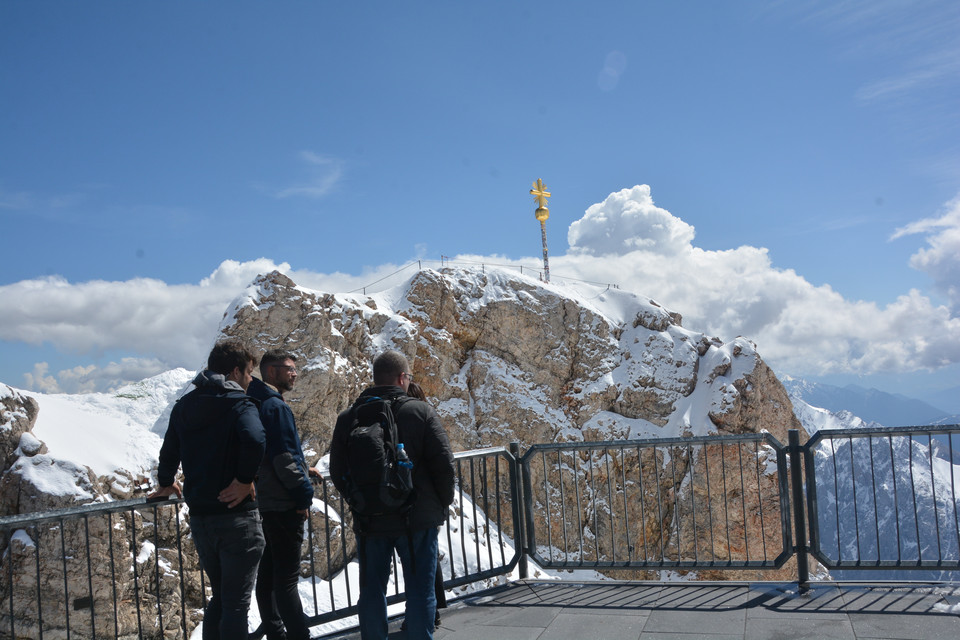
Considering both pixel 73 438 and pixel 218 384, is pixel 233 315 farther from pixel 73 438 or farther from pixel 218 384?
pixel 218 384

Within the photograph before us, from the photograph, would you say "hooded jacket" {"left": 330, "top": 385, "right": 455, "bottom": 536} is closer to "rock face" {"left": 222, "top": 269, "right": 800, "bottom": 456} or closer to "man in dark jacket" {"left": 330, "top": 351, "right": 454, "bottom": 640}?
"man in dark jacket" {"left": 330, "top": 351, "right": 454, "bottom": 640}

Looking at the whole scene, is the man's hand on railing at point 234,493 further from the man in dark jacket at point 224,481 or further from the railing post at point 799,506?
the railing post at point 799,506

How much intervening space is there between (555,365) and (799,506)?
27214 mm

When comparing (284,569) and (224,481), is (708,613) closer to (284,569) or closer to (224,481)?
(284,569)

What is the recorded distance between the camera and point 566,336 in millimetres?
33188

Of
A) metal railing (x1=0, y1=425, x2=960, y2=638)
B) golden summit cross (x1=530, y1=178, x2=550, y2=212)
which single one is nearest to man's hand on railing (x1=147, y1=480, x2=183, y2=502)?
metal railing (x1=0, y1=425, x2=960, y2=638)

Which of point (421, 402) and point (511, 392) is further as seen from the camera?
point (511, 392)

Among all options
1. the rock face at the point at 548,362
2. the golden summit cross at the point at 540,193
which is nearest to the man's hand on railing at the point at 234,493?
the rock face at the point at 548,362

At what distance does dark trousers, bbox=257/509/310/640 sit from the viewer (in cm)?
415

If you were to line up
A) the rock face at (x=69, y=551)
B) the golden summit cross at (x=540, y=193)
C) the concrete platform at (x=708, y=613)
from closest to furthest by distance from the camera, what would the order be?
the concrete platform at (x=708, y=613) → the rock face at (x=69, y=551) → the golden summit cross at (x=540, y=193)

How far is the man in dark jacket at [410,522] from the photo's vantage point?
3.77m

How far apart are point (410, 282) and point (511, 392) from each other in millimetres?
6979

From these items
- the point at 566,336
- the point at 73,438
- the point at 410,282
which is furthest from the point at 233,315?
the point at 566,336

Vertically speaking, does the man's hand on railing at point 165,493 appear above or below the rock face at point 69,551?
above
